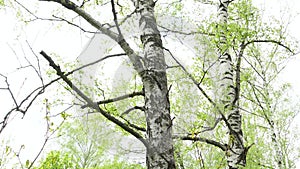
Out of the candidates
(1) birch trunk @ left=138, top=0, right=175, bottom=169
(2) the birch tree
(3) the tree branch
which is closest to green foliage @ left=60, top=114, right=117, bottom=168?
(2) the birch tree

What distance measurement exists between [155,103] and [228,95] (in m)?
2.21

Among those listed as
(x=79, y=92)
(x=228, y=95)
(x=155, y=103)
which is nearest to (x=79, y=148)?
(x=228, y=95)

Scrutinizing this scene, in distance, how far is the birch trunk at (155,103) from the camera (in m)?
1.96

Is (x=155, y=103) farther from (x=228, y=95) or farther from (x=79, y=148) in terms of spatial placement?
(x=79, y=148)

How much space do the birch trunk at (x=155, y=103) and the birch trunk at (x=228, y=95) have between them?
5.31ft

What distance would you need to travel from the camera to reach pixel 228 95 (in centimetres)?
410

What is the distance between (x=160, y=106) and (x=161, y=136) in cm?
19

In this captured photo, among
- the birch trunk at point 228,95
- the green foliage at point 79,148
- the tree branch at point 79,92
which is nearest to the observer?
the tree branch at point 79,92

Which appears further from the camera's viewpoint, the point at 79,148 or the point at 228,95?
the point at 79,148

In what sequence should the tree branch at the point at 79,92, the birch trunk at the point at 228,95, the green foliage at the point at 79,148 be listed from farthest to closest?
1. the green foliage at the point at 79,148
2. the birch trunk at the point at 228,95
3. the tree branch at the point at 79,92

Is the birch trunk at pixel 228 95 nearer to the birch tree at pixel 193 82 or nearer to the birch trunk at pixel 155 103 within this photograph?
the birch tree at pixel 193 82

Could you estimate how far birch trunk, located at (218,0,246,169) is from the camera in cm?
368

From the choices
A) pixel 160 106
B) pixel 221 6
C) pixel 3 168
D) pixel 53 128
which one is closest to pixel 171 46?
pixel 221 6

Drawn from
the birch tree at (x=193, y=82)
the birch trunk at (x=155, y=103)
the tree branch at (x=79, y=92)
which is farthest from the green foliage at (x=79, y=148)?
the tree branch at (x=79, y=92)
